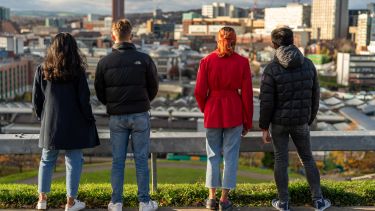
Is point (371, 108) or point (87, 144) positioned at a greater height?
point (87, 144)

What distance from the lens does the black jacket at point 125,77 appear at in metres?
2.68

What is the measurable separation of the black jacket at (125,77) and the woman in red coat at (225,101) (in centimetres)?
28

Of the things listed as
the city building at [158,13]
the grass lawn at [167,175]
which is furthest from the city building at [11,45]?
the city building at [158,13]

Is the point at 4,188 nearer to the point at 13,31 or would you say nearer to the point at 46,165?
the point at 46,165

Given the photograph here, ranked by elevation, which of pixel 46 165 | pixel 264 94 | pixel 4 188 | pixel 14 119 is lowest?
pixel 14 119

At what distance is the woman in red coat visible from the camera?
8.87 ft

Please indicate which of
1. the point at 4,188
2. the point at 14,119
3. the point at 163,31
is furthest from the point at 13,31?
the point at 4,188

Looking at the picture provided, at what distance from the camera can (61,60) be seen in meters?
2.61

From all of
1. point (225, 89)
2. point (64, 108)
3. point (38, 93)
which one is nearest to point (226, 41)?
point (225, 89)

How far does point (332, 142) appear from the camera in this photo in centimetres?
297

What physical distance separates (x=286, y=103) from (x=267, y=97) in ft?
0.34

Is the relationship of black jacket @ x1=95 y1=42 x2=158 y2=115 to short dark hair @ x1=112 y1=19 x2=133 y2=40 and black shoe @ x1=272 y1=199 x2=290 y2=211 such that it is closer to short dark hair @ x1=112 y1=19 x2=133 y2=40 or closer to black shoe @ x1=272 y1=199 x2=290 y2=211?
short dark hair @ x1=112 y1=19 x2=133 y2=40

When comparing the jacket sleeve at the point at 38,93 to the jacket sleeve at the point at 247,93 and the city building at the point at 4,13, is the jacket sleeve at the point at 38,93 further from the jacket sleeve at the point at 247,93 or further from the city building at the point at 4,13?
the city building at the point at 4,13

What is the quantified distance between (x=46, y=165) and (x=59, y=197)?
0.23 meters
